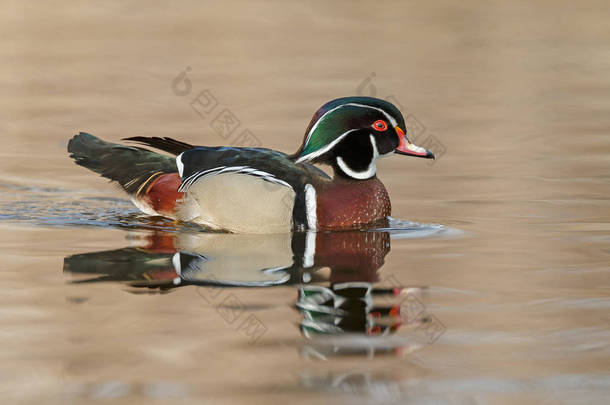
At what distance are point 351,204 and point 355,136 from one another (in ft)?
1.68

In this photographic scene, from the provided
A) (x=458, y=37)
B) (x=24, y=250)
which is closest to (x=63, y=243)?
(x=24, y=250)

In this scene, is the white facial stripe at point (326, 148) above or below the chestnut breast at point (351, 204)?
above

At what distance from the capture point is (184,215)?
8.11m

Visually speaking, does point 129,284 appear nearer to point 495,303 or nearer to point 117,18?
point 495,303

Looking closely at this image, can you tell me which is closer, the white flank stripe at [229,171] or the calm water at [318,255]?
the calm water at [318,255]

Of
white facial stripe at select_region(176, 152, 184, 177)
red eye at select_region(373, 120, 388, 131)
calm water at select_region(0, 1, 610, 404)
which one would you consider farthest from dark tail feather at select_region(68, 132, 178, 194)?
red eye at select_region(373, 120, 388, 131)

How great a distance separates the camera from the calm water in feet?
14.9

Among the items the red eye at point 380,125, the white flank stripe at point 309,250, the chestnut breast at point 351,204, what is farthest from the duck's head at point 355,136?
the white flank stripe at point 309,250

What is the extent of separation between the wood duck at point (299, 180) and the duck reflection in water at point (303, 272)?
176 millimetres

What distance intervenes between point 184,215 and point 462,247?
215 cm

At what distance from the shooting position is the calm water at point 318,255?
178 inches

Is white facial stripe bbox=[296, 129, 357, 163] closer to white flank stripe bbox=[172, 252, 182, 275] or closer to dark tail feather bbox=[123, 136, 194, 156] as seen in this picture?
dark tail feather bbox=[123, 136, 194, 156]

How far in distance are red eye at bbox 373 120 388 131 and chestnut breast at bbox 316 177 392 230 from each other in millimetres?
392

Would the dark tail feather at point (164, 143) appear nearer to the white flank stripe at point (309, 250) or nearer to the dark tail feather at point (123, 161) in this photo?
the dark tail feather at point (123, 161)
